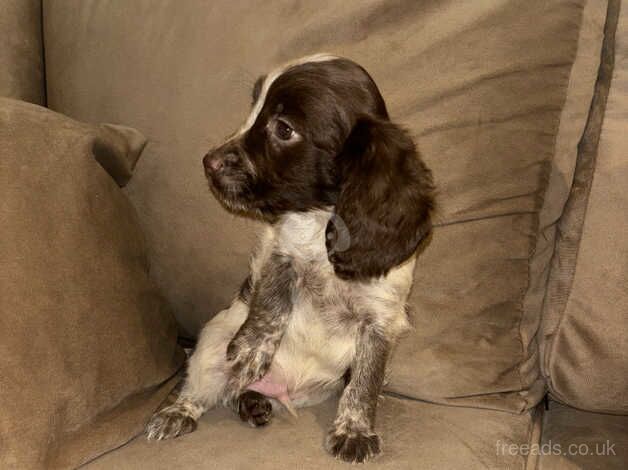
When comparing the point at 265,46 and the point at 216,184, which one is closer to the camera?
the point at 216,184

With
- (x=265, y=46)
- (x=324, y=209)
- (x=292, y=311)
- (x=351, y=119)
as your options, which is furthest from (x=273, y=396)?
(x=265, y=46)

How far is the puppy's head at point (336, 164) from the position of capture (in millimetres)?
1737

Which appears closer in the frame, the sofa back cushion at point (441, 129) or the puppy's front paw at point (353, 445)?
the puppy's front paw at point (353, 445)

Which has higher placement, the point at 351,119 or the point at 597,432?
the point at 351,119

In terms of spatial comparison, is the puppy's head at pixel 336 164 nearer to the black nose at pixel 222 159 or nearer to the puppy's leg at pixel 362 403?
the black nose at pixel 222 159

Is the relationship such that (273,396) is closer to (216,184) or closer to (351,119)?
(216,184)

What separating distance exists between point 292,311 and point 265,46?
0.74m

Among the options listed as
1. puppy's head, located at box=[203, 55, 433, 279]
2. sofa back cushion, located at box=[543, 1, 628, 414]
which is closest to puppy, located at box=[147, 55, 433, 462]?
puppy's head, located at box=[203, 55, 433, 279]

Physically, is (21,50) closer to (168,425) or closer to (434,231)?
(168,425)

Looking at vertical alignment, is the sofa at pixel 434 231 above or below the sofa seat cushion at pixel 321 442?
above

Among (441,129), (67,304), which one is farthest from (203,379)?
(441,129)

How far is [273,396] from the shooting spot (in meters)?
2.01

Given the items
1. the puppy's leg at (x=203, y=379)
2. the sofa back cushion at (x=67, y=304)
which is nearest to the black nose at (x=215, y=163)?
the sofa back cushion at (x=67, y=304)

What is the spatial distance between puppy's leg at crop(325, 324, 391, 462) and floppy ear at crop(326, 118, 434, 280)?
265 mm
